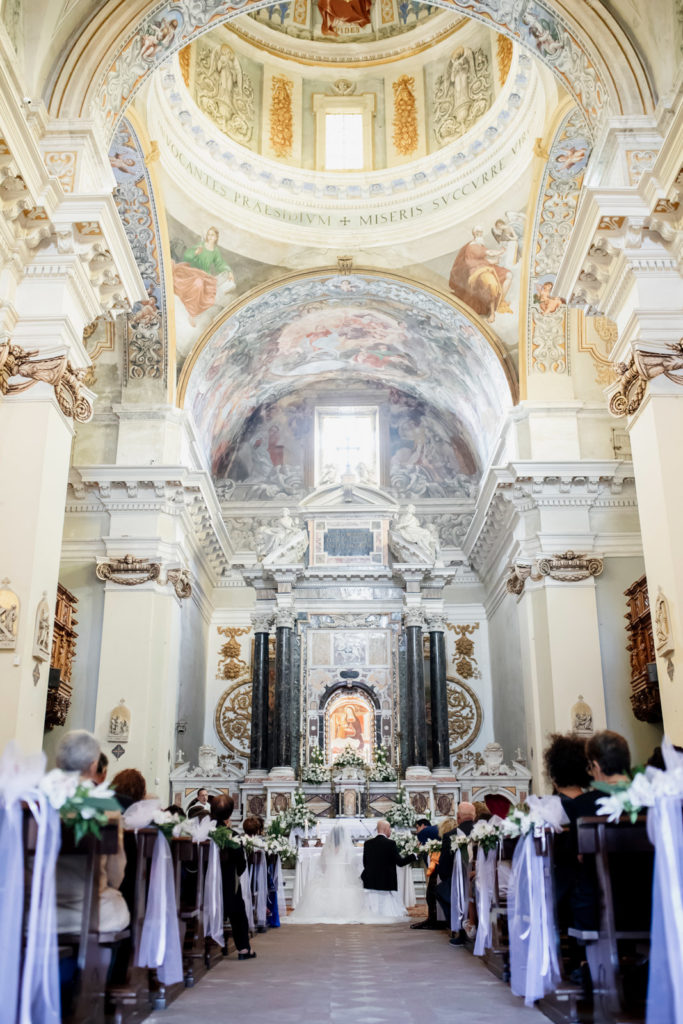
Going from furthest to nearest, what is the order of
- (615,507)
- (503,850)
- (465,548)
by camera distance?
1. (465,548)
2. (615,507)
3. (503,850)

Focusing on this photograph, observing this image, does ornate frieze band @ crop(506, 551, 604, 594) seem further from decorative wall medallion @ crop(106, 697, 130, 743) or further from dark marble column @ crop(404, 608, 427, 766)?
decorative wall medallion @ crop(106, 697, 130, 743)

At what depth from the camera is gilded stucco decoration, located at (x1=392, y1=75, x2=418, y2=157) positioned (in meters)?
17.1

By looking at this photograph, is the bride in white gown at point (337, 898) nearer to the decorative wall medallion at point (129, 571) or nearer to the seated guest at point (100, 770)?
the decorative wall medallion at point (129, 571)

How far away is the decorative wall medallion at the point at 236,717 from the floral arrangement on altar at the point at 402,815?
4368 millimetres

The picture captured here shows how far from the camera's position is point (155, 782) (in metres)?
14.3

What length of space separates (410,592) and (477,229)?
23.2 ft

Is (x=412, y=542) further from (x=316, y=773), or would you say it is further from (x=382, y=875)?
(x=382, y=875)

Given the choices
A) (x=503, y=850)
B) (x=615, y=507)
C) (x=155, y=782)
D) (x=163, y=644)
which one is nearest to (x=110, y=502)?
(x=163, y=644)

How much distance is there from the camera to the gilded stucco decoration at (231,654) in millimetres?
Answer: 20359

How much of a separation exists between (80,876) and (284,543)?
1463cm

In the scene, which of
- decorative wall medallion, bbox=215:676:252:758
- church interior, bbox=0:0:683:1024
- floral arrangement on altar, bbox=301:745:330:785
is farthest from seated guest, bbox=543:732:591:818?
decorative wall medallion, bbox=215:676:252:758

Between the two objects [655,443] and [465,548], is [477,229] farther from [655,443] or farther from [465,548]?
[655,443]

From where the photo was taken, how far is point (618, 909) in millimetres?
4594

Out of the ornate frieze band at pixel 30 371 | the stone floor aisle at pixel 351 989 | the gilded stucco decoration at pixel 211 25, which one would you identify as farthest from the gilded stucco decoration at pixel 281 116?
→ the stone floor aisle at pixel 351 989
